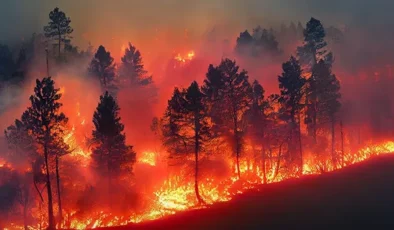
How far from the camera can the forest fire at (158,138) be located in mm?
43125

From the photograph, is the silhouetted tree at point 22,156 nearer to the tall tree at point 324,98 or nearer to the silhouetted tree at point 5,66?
the silhouetted tree at point 5,66

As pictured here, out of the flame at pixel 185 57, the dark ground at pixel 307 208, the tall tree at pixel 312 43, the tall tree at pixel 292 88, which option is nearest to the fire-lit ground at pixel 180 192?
the dark ground at pixel 307 208

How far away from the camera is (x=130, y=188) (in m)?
45.9

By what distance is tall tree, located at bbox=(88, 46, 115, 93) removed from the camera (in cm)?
6944

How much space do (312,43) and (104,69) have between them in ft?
146

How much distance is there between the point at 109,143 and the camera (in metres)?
43.2

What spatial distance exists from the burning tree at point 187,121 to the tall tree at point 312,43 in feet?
127

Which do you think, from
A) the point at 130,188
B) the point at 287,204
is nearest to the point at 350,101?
the point at 287,204

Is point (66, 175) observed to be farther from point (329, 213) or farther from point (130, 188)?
point (329, 213)

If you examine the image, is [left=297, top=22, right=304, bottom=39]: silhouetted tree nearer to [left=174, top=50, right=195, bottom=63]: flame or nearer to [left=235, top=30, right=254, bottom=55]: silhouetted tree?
[left=235, top=30, right=254, bottom=55]: silhouetted tree

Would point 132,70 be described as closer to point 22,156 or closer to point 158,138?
point 158,138

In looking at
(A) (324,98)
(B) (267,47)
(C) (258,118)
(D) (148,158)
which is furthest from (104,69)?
(B) (267,47)

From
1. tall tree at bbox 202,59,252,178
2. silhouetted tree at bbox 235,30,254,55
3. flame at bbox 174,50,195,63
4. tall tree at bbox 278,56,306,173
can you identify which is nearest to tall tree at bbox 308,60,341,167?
tall tree at bbox 278,56,306,173

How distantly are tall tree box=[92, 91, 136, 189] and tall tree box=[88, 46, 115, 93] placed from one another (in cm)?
2752
